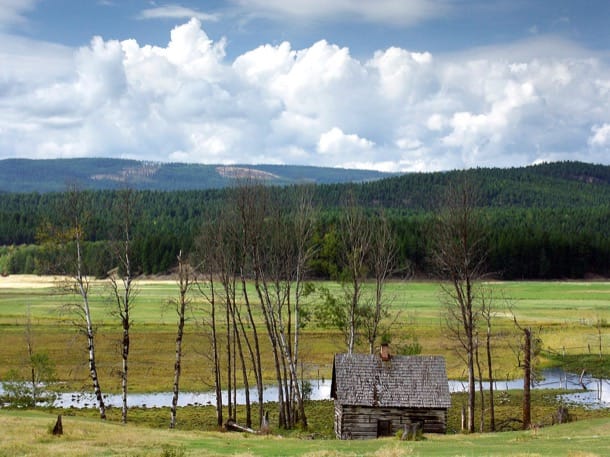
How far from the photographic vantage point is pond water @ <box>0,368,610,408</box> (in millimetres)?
56375

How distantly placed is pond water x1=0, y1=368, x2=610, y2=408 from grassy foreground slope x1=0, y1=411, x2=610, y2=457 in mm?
17138

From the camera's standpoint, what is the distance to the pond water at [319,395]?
56375 mm

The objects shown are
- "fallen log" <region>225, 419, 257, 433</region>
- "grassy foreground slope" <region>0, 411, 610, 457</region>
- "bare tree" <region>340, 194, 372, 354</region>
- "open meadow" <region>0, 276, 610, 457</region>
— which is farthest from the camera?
"bare tree" <region>340, 194, 372, 354</region>

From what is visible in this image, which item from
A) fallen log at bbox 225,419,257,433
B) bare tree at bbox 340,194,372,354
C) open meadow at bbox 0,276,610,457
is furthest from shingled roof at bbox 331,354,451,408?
bare tree at bbox 340,194,372,354

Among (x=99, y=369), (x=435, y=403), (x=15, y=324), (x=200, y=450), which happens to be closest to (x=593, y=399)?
(x=435, y=403)

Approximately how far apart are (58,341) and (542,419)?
5679 cm

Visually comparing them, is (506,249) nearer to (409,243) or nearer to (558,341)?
(409,243)

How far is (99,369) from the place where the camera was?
70562mm

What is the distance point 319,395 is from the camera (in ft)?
204

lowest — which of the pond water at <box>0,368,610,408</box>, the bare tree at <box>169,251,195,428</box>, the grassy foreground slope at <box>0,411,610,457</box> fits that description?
the pond water at <box>0,368,610,408</box>

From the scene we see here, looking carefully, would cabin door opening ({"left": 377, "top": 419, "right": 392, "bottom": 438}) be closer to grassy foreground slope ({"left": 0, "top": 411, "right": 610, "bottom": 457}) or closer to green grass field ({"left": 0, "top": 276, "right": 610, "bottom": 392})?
grassy foreground slope ({"left": 0, "top": 411, "right": 610, "bottom": 457})

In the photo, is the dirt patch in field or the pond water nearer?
the pond water

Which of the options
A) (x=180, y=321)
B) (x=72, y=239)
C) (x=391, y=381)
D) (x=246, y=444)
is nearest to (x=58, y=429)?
(x=246, y=444)

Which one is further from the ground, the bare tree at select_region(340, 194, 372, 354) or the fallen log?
the bare tree at select_region(340, 194, 372, 354)
